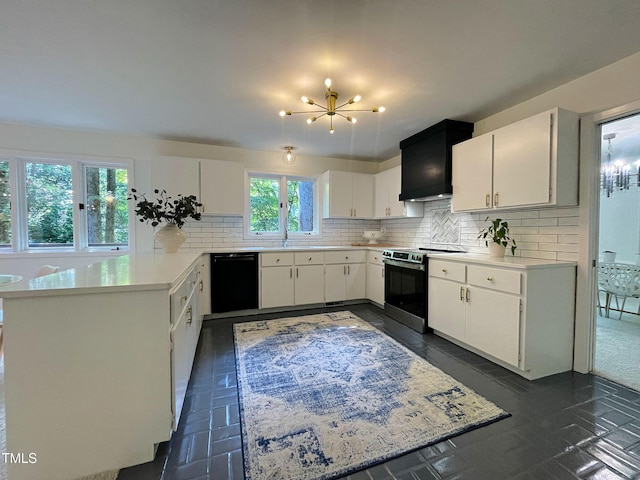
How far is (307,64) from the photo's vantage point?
205 centimetres

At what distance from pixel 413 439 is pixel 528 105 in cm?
299

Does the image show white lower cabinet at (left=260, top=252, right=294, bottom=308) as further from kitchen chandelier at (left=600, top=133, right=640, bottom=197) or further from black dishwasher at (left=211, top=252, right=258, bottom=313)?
kitchen chandelier at (left=600, top=133, right=640, bottom=197)

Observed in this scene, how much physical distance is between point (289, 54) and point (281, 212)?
2.74 metres

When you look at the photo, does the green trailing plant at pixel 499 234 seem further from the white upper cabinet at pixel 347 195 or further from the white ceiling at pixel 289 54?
the white upper cabinet at pixel 347 195

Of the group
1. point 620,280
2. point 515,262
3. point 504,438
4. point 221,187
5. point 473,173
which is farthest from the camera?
point 221,187

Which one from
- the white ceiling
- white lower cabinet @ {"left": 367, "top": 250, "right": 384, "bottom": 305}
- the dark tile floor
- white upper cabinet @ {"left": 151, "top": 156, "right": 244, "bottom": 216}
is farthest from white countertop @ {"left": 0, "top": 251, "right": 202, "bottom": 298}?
white lower cabinet @ {"left": 367, "top": 250, "right": 384, "bottom": 305}

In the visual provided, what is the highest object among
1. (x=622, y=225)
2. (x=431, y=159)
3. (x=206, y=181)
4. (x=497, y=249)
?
(x=431, y=159)

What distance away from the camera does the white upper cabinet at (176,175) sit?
3.62m

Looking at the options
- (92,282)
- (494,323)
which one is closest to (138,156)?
(92,282)

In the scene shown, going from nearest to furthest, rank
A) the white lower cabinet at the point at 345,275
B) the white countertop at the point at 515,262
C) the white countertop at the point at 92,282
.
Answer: the white countertop at the point at 92,282
the white countertop at the point at 515,262
the white lower cabinet at the point at 345,275

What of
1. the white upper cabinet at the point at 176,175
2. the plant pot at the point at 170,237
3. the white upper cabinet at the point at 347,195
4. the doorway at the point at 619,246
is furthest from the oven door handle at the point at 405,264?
the white upper cabinet at the point at 176,175

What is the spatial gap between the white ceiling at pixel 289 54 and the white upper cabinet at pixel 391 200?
1211mm

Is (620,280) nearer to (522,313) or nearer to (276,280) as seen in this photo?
(522,313)

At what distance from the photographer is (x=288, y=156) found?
4.24 metres
